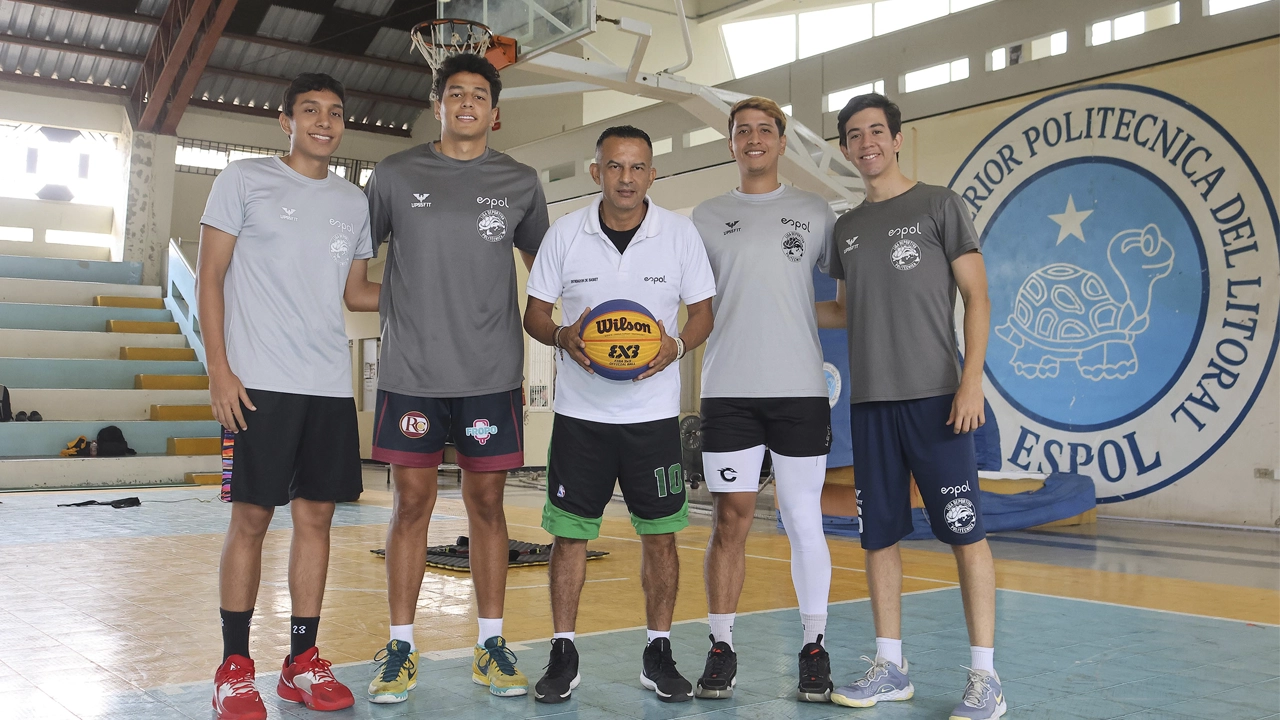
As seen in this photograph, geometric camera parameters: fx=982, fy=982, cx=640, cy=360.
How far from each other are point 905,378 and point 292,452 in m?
1.79

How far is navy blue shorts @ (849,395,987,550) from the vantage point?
287cm

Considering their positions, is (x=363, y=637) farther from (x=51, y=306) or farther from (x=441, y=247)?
(x=51, y=306)

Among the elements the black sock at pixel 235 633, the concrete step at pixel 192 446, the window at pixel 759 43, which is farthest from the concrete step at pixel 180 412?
the black sock at pixel 235 633

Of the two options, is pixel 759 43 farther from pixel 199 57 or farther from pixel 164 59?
pixel 164 59

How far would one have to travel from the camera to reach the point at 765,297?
121 inches

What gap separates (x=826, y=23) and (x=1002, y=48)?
5.56 m

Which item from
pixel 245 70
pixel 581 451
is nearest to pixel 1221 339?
pixel 581 451

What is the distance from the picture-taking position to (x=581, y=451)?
9.63 ft

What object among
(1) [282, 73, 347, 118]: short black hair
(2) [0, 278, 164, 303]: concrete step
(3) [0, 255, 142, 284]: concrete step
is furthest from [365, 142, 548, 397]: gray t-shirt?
(3) [0, 255, 142, 284]: concrete step

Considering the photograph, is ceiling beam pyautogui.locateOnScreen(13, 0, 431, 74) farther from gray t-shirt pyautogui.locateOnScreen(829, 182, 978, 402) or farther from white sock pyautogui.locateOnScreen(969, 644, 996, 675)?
white sock pyautogui.locateOnScreen(969, 644, 996, 675)

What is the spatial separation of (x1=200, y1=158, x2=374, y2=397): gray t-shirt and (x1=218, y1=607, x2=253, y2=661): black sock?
637mm

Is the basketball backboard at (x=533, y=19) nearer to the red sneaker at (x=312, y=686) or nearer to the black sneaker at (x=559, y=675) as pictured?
the black sneaker at (x=559, y=675)

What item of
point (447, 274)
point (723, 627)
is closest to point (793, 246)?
point (447, 274)

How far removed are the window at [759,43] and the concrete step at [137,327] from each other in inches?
406
